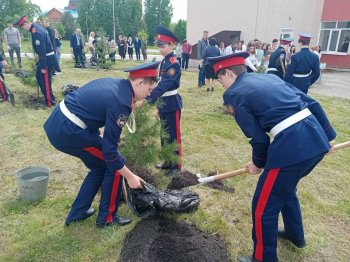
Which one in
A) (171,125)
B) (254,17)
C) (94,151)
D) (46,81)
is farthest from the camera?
(254,17)

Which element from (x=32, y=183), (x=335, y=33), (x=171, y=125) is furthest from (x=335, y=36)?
(x=32, y=183)

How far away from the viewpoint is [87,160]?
2.97 meters

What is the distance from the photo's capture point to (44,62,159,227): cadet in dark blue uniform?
2566 mm

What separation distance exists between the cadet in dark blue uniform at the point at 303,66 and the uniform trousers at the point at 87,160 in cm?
494

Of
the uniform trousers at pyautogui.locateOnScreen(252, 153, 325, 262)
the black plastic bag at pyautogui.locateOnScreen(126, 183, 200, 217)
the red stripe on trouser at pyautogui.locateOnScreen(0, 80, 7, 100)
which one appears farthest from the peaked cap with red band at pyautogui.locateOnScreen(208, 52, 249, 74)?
the red stripe on trouser at pyautogui.locateOnScreen(0, 80, 7, 100)

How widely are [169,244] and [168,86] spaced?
6.57 feet

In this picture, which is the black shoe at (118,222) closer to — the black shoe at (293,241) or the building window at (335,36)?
the black shoe at (293,241)

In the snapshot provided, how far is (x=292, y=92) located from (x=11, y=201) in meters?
3.37

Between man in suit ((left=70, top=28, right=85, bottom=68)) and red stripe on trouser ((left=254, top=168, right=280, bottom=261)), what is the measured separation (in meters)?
13.4

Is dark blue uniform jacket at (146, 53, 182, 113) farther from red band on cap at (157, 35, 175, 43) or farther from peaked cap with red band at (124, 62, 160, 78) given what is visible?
peaked cap with red band at (124, 62, 160, 78)

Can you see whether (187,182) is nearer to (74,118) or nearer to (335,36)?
(74,118)

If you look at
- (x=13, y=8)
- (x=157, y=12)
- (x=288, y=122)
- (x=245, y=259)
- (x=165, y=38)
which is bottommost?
(x=245, y=259)

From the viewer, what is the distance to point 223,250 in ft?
9.68

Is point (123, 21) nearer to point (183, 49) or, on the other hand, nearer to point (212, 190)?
point (183, 49)
